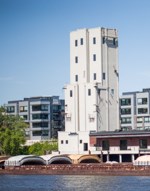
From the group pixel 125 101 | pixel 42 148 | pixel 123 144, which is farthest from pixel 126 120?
pixel 123 144

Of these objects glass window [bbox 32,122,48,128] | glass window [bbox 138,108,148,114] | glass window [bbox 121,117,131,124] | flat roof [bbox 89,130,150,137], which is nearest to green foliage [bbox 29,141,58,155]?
flat roof [bbox 89,130,150,137]

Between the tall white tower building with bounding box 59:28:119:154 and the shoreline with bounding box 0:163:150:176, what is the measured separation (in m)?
20.5

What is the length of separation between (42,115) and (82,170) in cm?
8658

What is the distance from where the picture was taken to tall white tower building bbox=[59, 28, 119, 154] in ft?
406

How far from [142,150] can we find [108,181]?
34.5m

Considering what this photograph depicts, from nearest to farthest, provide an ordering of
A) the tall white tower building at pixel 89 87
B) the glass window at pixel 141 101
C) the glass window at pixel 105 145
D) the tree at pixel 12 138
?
the glass window at pixel 105 145 < the tall white tower building at pixel 89 87 < the tree at pixel 12 138 < the glass window at pixel 141 101

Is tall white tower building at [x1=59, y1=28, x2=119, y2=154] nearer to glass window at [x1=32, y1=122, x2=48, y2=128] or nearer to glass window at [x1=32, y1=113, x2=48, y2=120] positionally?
glass window at [x1=32, y1=122, x2=48, y2=128]

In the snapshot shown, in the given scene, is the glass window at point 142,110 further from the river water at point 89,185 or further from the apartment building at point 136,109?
the river water at point 89,185

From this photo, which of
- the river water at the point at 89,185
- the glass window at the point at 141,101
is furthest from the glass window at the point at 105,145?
the glass window at the point at 141,101

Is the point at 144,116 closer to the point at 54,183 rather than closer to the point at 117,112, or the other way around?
the point at 117,112

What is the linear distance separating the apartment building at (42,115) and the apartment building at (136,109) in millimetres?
17392

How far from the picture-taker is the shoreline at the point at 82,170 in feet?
298

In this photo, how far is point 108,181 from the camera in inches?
3167

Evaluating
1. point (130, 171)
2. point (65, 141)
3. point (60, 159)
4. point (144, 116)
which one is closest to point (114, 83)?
point (65, 141)
